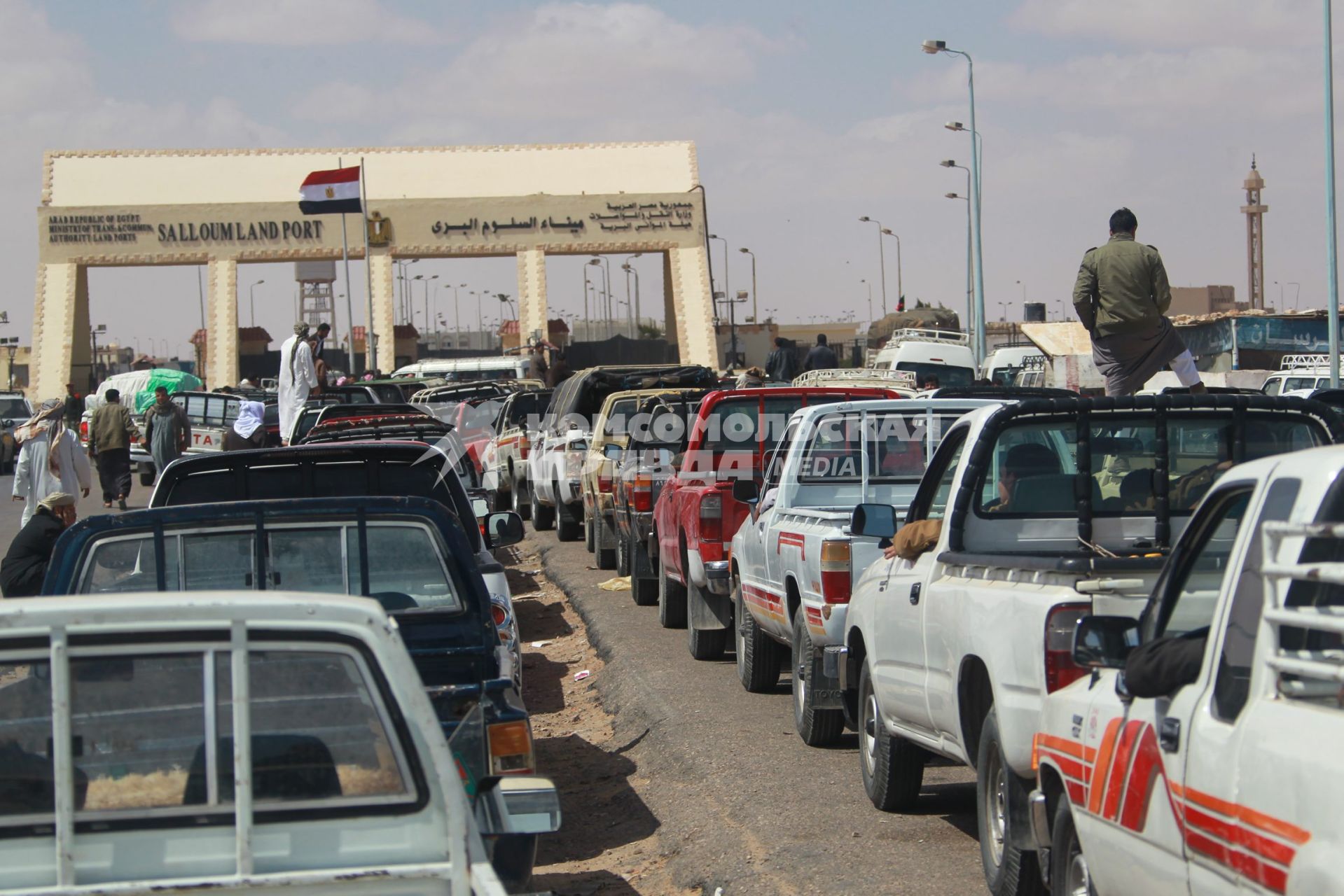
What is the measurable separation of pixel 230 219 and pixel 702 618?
5191cm

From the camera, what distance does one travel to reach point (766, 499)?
975 cm

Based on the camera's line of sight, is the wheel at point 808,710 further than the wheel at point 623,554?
No

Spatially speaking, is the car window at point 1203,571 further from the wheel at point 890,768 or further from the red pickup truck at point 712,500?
the red pickup truck at point 712,500

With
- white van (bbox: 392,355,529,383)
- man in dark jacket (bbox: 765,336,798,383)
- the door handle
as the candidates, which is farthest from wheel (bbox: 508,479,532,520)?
the door handle

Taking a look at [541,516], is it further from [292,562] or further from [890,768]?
[890,768]

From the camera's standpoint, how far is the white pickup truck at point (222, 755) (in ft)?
10.7

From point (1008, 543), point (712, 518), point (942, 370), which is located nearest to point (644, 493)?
point (712, 518)

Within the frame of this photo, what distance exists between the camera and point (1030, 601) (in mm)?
5066

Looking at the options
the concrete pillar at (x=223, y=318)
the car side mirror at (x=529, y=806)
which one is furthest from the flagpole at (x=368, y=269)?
the car side mirror at (x=529, y=806)

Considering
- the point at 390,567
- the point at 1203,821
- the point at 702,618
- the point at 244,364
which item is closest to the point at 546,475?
the point at 702,618

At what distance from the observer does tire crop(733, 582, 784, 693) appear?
9961 millimetres

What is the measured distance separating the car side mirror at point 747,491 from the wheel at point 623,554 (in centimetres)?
505

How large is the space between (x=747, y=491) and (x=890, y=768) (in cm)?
322

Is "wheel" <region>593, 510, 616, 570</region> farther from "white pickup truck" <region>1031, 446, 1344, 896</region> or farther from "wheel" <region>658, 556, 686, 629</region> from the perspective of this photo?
"white pickup truck" <region>1031, 446, 1344, 896</region>
